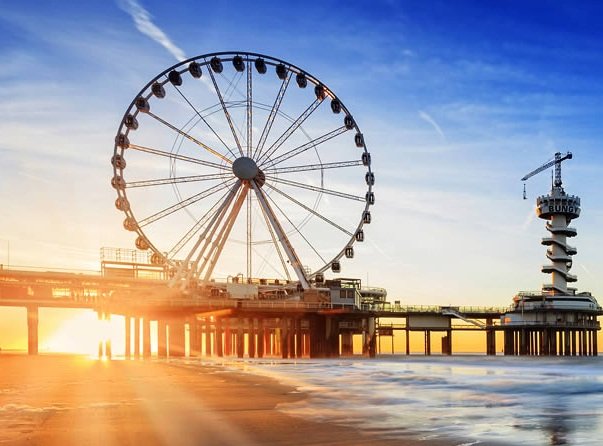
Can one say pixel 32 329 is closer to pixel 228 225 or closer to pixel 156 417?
pixel 228 225

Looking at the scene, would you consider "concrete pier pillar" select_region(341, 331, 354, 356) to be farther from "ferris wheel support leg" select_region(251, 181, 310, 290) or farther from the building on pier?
"ferris wheel support leg" select_region(251, 181, 310, 290)

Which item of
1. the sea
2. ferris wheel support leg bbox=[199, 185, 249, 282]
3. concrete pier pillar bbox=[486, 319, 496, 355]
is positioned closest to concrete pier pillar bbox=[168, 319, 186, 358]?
ferris wheel support leg bbox=[199, 185, 249, 282]

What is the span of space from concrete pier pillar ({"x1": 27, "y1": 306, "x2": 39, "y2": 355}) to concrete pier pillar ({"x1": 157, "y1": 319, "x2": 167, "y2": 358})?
95.4 ft

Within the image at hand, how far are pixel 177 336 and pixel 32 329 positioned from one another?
3145cm

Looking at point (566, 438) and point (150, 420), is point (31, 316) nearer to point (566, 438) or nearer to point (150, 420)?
point (150, 420)

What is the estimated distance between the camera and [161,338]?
272ft

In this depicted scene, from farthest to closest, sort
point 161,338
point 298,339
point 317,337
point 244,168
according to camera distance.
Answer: point 161,338 → point 298,339 → point 317,337 → point 244,168

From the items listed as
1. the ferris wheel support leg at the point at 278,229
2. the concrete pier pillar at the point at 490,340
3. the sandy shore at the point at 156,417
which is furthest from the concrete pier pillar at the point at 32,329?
the sandy shore at the point at 156,417

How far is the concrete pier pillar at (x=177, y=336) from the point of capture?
273 feet

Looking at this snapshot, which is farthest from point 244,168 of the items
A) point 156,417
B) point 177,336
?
point 156,417

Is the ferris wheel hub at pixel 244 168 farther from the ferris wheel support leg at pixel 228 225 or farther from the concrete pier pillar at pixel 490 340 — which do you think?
the concrete pier pillar at pixel 490 340

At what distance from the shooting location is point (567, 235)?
114m

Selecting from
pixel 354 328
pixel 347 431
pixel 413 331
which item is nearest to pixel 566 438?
pixel 347 431

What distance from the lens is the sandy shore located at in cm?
1881
